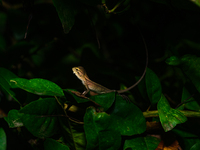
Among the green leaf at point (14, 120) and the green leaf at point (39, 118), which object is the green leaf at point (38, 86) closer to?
the green leaf at point (39, 118)

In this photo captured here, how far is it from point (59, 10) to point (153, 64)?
3.85 feet

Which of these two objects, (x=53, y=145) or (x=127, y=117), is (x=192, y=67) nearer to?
(x=127, y=117)

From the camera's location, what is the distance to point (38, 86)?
3.01 feet

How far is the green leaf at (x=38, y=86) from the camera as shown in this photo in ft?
2.90

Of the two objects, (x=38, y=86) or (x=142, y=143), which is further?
(x=142, y=143)

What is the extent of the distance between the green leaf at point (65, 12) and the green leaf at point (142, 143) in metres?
0.66

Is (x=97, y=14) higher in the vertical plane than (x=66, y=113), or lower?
higher

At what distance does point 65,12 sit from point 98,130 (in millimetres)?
588

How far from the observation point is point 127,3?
1.09 meters

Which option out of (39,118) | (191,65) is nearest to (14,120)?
(39,118)

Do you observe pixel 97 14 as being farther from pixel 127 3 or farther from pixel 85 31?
pixel 127 3

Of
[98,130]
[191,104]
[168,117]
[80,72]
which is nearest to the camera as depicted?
[98,130]

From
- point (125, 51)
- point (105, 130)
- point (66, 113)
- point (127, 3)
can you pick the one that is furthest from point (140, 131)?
point (125, 51)

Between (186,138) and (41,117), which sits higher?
(41,117)
